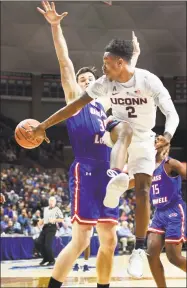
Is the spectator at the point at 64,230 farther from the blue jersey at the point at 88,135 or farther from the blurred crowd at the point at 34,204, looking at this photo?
the blue jersey at the point at 88,135

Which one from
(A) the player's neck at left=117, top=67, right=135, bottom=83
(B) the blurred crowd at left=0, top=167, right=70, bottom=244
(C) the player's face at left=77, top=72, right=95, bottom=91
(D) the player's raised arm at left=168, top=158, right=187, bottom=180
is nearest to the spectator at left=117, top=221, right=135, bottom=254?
(B) the blurred crowd at left=0, top=167, right=70, bottom=244

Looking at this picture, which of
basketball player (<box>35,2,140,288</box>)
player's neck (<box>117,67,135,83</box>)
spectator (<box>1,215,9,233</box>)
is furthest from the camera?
spectator (<box>1,215,9,233</box>)

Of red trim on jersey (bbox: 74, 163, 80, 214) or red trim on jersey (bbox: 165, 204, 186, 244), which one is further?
red trim on jersey (bbox: 165, 204, 186, 244)

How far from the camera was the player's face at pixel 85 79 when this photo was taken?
5.57 meters

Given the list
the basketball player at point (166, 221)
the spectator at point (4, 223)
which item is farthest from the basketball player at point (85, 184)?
the spectator at point (4, 223)

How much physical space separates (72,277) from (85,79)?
23.8ft

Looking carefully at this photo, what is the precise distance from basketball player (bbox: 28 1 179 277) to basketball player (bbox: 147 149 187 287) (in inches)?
76.6

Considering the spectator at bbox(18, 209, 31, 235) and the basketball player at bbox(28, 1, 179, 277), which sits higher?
the basketball player at bbox(28, 1, 179, 277)

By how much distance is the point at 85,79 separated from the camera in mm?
5586

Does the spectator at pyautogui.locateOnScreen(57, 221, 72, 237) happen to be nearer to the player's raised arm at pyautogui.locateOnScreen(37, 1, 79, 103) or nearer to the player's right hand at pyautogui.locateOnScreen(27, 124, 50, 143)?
the player's raised arm at pyautogui.locateOnScreen(37, 1, 79, 103)

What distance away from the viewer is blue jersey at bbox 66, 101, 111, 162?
5359 mm

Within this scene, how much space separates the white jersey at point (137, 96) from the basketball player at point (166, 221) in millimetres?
2021

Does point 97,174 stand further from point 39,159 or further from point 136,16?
point 39,159

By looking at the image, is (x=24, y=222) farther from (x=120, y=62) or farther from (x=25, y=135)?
(x=120, y=62)
